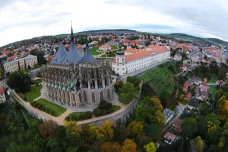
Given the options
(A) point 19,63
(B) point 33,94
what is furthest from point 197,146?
(A) point 19,63

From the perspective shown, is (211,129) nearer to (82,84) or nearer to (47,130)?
(82,84)

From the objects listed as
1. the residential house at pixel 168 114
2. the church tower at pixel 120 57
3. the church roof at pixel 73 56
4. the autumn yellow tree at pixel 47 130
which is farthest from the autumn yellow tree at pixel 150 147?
the church tower at pixel 120 57

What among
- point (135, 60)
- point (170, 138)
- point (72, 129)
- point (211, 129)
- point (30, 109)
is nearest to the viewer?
point (72, 129)

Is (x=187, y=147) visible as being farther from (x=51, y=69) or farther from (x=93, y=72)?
(x=51, y=69)

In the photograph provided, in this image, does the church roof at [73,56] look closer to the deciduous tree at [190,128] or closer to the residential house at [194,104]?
the deciduous tree at [190,128]

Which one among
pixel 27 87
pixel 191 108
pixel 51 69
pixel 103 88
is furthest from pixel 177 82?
pixel 27 87

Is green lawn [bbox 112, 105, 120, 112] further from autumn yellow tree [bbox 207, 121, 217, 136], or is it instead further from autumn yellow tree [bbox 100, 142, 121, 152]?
autumn yellow tree [bbox 207, 121, 217, 136]

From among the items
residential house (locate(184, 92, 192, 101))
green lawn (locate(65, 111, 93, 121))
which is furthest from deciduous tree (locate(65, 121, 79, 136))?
residential house (locate(184, 92, 192, 101))
